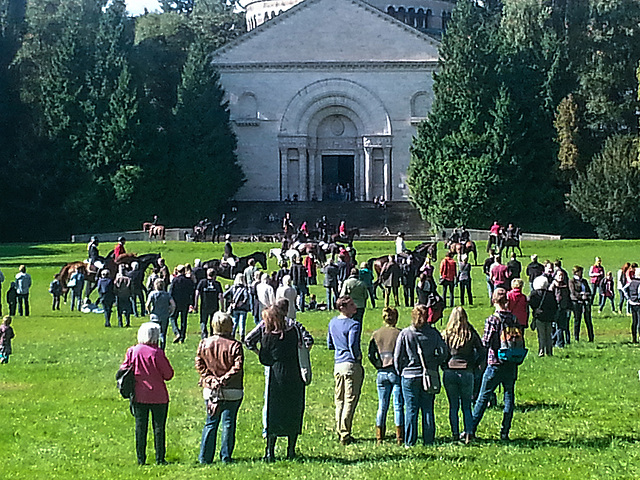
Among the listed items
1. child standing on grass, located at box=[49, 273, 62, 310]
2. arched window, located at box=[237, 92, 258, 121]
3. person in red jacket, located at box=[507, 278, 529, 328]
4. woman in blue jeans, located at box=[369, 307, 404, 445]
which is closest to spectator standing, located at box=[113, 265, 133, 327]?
child standing on grass, located at box=[49, 273, 62, 310]

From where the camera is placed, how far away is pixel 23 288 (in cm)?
2925

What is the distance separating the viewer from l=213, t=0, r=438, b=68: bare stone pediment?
66.4 meters

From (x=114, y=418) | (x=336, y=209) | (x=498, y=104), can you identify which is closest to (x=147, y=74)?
(x=336, y=209)

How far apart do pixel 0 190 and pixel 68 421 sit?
4631 cm

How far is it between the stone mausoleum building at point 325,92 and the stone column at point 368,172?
A: 0.19 ft

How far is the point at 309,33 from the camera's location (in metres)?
66.6

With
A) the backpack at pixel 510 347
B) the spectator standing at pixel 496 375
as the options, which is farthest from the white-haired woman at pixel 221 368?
the backpack at pixel 510 347

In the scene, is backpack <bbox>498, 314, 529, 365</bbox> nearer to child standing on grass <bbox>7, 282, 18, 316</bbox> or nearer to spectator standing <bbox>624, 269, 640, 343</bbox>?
spectator standing <bbox>624, 269, 640, 343</bbox>

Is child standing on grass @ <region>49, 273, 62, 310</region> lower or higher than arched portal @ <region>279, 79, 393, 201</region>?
lower

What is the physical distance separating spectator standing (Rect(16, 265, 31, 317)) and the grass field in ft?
12.5

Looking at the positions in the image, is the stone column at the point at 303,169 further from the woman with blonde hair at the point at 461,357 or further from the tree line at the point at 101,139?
the woman with blonde hair at the point at 461,357

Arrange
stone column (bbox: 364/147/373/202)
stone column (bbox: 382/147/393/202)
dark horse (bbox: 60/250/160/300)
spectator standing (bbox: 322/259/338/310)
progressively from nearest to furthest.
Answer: spectator standing (bbox: 322/259/338/310), dark horse (bbox: 60/250/160/300), stone column (bbox: 382/147/393/202), stone column (bbox: 364/147/373/202)

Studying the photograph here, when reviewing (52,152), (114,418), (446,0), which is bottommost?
(114,418)

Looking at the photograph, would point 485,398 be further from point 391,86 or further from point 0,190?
point 391,86
